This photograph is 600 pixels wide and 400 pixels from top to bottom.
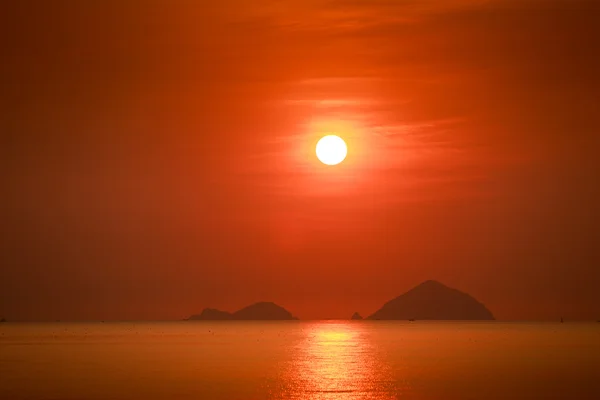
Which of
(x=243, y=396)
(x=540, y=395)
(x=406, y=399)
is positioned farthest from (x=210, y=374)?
(x=540, y=395)

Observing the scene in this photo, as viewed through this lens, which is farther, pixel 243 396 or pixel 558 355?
pixel 558 355

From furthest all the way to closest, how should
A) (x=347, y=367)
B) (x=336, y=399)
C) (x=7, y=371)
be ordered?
(x=347, y=367), (x=7, y=371), (x=336, y=399)

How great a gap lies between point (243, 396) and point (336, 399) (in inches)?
277

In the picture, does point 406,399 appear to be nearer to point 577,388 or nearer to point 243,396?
point 243,396

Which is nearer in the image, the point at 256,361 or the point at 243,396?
the point at 243,396

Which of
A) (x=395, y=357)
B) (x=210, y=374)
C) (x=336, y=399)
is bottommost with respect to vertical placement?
(x=336, y=399)

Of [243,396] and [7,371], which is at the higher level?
[7,371]

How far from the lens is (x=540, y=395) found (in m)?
61.9

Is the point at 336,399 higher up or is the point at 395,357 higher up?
the point at 395,357

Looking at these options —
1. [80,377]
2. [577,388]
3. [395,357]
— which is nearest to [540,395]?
[577,388]

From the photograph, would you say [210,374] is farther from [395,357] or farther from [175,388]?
[395,357]

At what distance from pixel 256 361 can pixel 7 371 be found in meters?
31.0

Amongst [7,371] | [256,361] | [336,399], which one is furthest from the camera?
[256,361]

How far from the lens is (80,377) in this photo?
246ft
